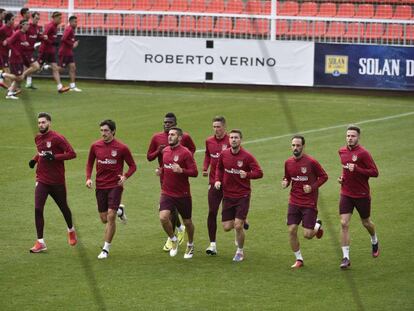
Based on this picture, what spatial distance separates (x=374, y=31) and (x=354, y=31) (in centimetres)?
68

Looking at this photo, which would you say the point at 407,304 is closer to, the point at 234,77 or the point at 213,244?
the point at 213,244

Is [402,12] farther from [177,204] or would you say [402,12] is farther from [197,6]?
[177,204]

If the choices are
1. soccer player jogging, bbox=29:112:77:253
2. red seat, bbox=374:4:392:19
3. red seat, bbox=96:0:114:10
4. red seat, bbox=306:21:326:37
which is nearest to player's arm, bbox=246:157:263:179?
soccer player jogging, bbox=29:112:77:253

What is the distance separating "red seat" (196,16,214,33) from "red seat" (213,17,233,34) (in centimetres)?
22

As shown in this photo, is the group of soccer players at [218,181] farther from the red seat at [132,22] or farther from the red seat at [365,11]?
the red seat at [365,11]

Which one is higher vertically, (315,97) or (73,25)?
(73,25)

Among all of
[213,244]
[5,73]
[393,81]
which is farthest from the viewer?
[393,81]

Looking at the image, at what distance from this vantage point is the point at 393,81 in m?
30.3

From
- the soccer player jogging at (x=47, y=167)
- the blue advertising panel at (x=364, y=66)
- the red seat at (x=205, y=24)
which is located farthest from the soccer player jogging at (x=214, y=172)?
the red seat at (x=205, y=24)

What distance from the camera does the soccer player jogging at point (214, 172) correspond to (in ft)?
48.6

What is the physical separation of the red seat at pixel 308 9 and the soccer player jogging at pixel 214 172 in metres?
19.0

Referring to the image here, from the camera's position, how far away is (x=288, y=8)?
3388cm

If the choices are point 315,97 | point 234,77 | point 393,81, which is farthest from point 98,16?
point 393,81

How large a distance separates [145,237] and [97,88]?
641 inches
